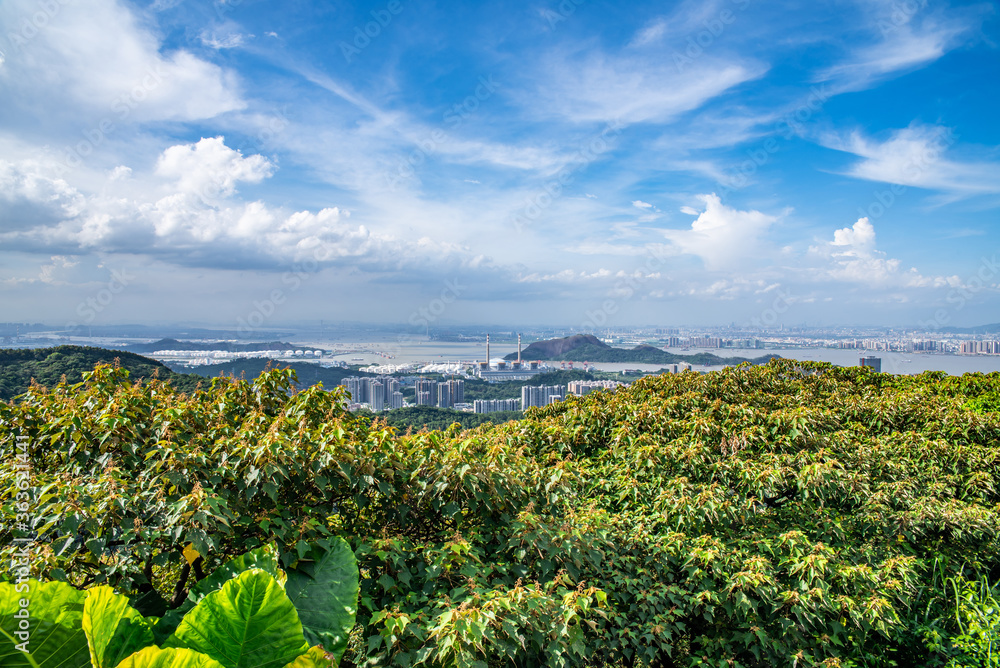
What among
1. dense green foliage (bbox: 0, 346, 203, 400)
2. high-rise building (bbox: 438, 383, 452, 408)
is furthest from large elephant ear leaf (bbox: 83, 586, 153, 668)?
high-rise building (bbox: 438, 383, 452, 408)

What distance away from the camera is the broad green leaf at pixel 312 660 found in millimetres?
1353

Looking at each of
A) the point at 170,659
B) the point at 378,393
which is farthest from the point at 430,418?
the point at 170,659

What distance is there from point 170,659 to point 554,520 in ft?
8.27

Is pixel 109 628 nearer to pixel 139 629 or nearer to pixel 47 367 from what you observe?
pixel 139 629

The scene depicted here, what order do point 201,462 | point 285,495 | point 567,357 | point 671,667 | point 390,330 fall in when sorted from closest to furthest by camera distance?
point 201,462
point 285,495
point 671,667
point 567,357
point 390,330

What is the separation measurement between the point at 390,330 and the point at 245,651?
6193 cm

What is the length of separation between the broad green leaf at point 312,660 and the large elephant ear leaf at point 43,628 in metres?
0.64

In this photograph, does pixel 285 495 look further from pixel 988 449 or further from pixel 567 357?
pixel 567 357

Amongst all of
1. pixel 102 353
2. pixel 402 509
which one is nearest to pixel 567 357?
pixel 102 353

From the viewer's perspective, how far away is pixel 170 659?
3.87 feet

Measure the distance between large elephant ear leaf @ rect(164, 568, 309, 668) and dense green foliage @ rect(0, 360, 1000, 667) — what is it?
3.13 feet

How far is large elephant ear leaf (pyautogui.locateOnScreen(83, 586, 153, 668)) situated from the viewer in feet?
4.47

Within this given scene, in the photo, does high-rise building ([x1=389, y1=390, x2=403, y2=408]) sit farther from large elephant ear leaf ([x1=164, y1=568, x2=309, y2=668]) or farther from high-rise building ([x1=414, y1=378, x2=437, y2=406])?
large elephant ear leaf ([x1=164, y1=568, x2=309, y2=668])

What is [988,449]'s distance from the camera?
17.2 ft
